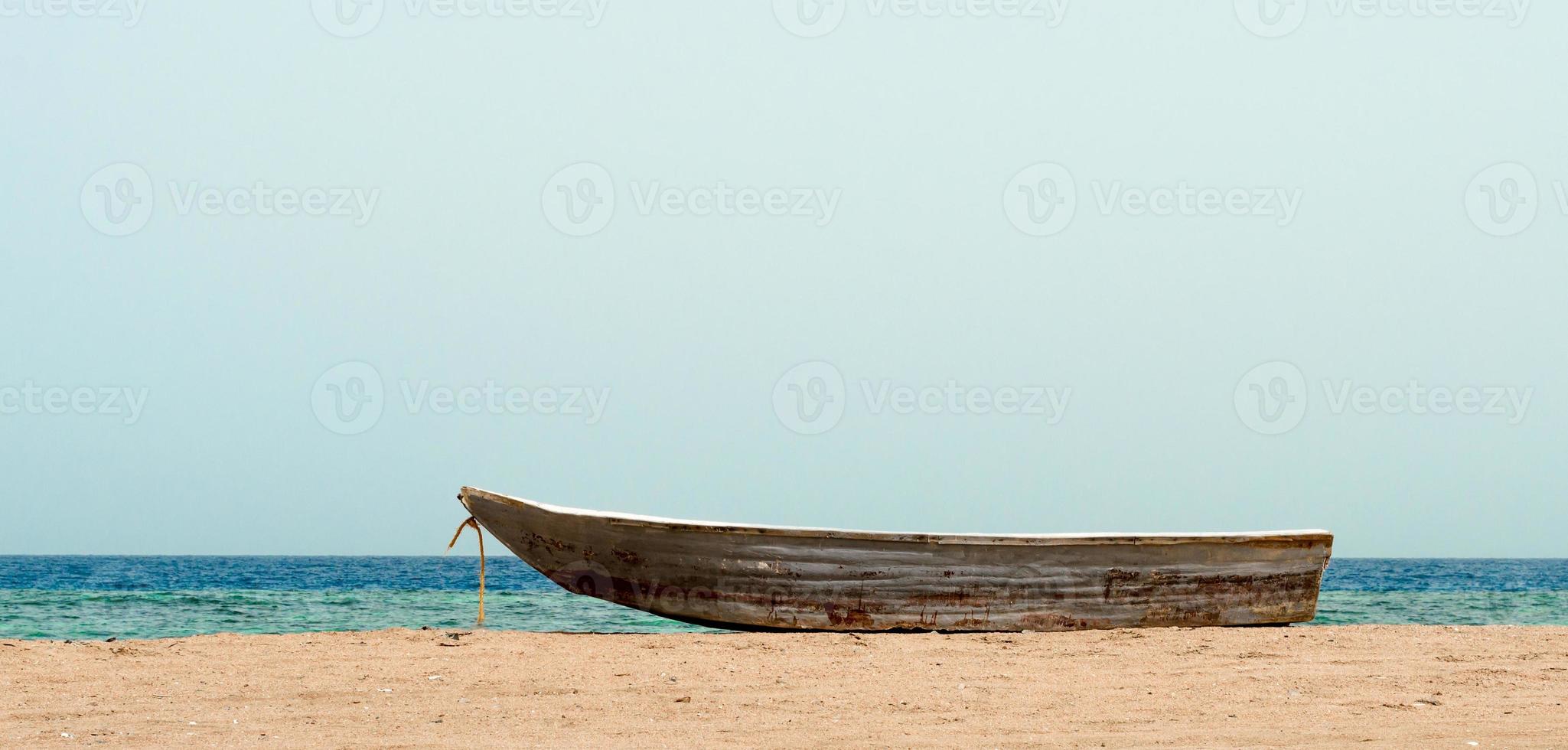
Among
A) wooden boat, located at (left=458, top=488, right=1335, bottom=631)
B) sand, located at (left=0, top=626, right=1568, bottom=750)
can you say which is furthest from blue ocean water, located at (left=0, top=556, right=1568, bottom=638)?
sand, located at (left=0, top=626, right=1568, bottom=750)

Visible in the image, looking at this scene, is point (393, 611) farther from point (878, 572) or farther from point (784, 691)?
point (784, 691)

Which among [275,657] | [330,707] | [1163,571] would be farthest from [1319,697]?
[275,657]

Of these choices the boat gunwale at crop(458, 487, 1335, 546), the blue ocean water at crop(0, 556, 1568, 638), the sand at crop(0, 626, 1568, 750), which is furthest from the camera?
the blue ocean water at crop(0, 556, 1568, 638)

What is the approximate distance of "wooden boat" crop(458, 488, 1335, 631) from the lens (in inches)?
363

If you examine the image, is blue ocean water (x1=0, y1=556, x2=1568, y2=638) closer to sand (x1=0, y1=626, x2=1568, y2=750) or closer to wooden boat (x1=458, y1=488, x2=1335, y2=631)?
wooden boat (x1=458, y1=488, x2=1335, y2=631)

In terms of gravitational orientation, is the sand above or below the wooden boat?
below

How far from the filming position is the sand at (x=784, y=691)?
495cm

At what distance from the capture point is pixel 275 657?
7164 millimetres

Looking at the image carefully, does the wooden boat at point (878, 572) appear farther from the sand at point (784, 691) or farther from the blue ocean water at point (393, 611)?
the blue ocean water at point (393, 611)

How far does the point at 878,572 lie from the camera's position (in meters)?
9.27

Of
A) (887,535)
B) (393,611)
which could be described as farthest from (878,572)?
(393,611)

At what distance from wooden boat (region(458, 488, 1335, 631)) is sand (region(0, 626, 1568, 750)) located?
0.77 m

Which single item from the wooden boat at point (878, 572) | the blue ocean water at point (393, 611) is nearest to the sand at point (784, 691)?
the wooden boat at point (878, 572)

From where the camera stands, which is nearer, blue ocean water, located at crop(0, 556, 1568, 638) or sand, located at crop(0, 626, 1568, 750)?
sand, located at crop(0, 626, 1568, 750)
